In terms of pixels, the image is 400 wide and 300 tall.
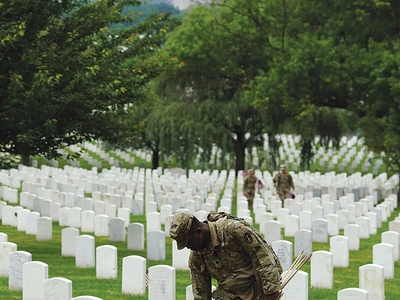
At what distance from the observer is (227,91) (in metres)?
46.9

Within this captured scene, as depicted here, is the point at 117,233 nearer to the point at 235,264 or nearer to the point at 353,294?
the point at 353,294

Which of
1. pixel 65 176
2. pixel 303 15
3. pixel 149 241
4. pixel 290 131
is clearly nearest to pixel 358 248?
pixel 149 241

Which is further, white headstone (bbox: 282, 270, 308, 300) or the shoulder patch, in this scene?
white headstone (bbox: 282, 270, 308, 300)

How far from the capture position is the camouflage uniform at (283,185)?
28719mm

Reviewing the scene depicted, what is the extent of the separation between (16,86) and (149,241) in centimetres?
361

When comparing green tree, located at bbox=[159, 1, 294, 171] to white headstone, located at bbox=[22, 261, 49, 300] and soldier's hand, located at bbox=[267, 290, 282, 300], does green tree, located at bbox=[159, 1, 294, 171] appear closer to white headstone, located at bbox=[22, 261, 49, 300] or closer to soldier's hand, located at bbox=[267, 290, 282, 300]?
white headstone, located at bbox=[22, 261, 49, 300]

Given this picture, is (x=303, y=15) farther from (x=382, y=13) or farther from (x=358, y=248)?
(x=358, y=248)

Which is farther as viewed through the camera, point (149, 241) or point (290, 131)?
point (290, 131)

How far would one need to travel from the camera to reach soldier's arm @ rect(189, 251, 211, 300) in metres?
7.99

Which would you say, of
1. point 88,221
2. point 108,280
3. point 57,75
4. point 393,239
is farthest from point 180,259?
point 88,221

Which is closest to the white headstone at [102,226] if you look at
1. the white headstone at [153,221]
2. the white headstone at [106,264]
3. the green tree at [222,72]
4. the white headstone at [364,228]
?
the white headstone at [153,221]

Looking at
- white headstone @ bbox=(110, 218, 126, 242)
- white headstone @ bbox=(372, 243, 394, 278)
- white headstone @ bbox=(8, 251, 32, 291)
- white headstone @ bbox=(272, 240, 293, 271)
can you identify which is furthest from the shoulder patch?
white headstone @ bbox=(110, 218, 126, 242)

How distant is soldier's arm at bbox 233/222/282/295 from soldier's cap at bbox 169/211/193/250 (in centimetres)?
38

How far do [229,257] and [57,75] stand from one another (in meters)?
9.82
